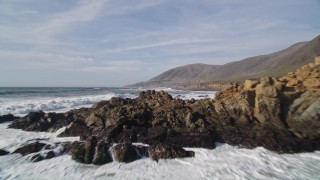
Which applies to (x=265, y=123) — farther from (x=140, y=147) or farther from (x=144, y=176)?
(x=144, y=176)

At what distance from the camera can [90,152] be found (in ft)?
30.8

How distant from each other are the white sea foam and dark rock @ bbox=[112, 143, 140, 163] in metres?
0.25

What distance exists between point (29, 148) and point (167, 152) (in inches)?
191

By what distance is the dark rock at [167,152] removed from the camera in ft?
31.2

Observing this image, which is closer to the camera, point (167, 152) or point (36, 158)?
point (36, 158)

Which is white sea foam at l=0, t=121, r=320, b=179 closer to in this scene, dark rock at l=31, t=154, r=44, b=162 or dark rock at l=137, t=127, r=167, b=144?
dark rock at l=31, t=154, r=44, b=162

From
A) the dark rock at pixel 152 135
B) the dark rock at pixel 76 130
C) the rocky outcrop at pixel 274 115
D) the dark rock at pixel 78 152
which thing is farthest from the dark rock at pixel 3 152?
the rocky outcrop at pixel 274 115

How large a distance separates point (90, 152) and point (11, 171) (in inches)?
91.0

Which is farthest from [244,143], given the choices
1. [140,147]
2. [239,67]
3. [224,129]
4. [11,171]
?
[239,67]

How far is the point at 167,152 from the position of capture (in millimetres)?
9594

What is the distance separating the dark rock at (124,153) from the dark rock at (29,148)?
282cm

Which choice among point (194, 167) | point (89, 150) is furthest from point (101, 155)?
point (194, 167)

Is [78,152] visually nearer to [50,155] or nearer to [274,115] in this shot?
[50,155]

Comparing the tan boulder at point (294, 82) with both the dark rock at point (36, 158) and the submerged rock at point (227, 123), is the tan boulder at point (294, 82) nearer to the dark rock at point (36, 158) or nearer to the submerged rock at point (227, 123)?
the submerged rock at point (227, 123)
